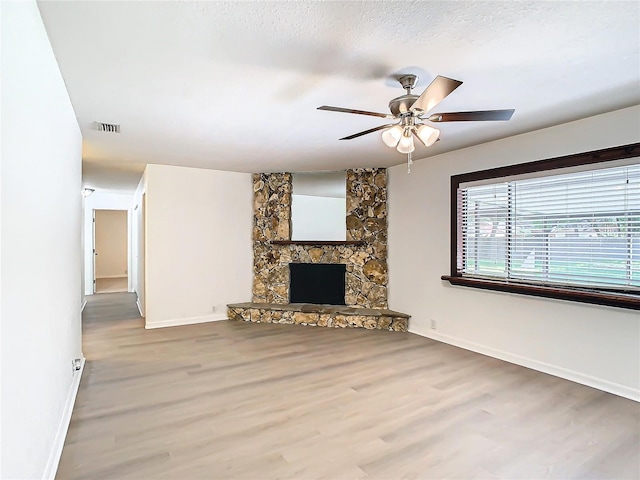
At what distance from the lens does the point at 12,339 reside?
4.51 feet

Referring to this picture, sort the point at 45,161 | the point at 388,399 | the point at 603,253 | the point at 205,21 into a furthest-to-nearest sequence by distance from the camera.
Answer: the point at 603,253 → the point at 388,399 → the point at 45,161 → the point at 205,21

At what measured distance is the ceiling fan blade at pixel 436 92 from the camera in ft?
6.30

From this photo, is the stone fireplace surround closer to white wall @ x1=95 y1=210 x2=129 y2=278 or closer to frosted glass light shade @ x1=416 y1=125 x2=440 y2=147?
frosted glass light shade @ x1=416 y1=125 x2=440 y2=147

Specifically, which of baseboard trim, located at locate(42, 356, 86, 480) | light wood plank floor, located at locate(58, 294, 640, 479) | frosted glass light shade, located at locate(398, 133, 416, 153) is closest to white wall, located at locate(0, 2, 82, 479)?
baseboard trim, located at locate(42, 356, 86, 480)

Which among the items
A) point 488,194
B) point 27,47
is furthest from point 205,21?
point 488,194

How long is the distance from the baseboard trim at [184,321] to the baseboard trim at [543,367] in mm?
3177

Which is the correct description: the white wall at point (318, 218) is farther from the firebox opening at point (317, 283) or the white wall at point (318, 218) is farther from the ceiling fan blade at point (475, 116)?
the ceiling fan blade at point (475, 116)

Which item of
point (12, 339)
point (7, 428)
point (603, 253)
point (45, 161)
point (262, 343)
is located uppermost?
point (45, 161)

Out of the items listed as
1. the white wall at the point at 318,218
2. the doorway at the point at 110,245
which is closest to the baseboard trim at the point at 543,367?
the white wall at the point at 318,218

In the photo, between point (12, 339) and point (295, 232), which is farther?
point (295, 232)

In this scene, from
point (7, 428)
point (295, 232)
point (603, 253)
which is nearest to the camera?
point (7, 428)

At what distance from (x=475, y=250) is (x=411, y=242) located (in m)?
1.04

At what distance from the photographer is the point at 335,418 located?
2.67 metres

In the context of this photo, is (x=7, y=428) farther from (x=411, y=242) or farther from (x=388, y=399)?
(x=411, y=242)
